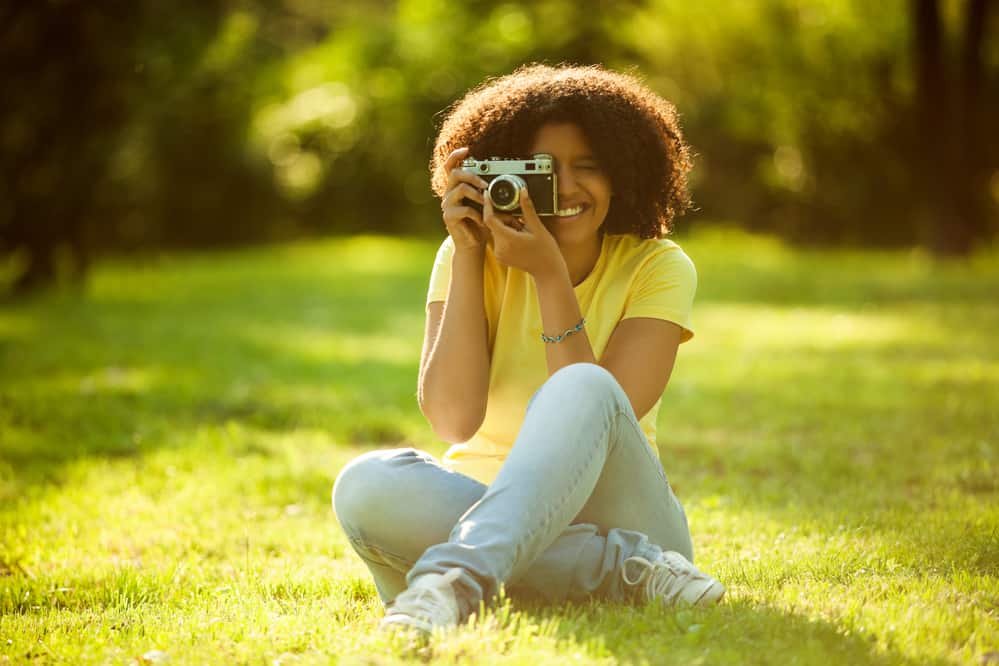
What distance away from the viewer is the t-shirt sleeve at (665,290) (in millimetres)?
2982

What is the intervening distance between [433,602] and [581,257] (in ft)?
3.69

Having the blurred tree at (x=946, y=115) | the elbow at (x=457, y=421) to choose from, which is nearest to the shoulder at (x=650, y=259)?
the elbow at (x=457, y=421)

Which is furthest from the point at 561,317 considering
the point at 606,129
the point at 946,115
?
the point at 946,115

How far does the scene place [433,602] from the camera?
95.1 inches

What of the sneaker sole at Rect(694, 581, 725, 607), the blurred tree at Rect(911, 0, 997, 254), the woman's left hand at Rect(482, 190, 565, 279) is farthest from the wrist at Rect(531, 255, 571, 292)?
the blurred tree at Rect(911, 0, 997, 254)

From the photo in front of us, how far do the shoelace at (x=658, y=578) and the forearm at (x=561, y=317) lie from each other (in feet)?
1.74

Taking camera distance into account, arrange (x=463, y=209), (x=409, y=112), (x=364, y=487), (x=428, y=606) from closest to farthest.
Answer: (x=428, y=606) < (x=364, y=487) < (x=463, y=209) < (x=409, y=112)

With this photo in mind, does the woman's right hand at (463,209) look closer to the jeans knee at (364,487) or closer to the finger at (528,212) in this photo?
the finger at (528,212)

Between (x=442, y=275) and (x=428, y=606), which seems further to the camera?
(x=442, y=275)

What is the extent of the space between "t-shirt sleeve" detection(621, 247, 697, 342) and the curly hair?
0.37ft

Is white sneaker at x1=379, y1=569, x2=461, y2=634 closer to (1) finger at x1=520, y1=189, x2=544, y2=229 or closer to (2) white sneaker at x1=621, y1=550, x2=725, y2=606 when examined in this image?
(2) white sneaker at x1=621, y1=550, x2=725, y2=606

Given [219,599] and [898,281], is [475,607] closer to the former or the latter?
[219,599]

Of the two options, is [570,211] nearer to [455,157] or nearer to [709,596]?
[455,157]

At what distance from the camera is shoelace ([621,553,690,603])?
2748 mm
